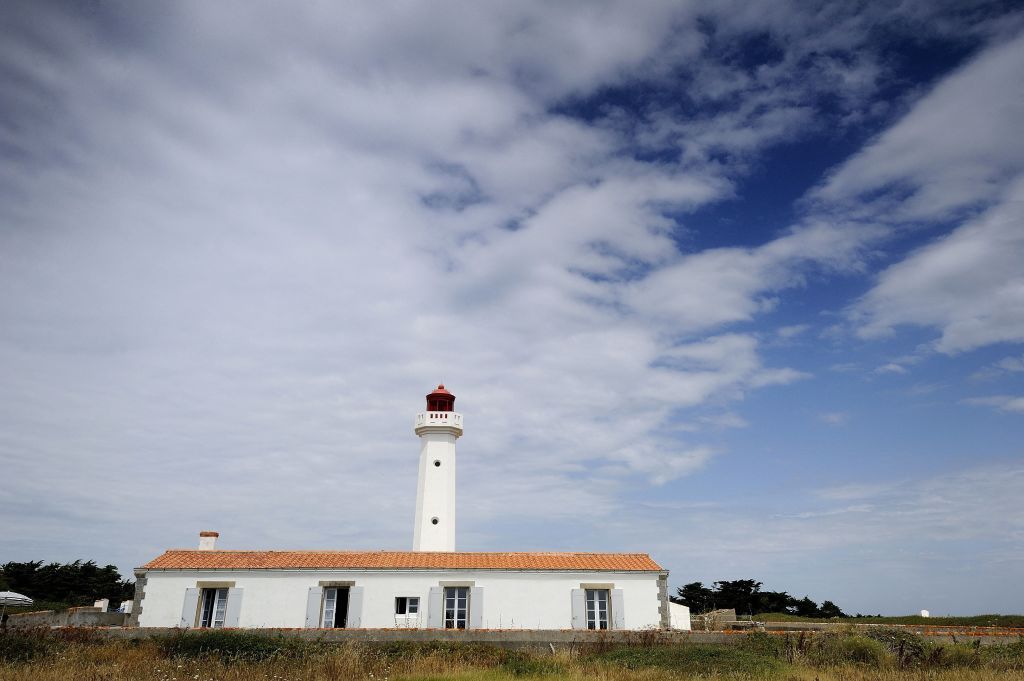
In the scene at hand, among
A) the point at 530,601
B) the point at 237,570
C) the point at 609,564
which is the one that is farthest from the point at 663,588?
the point at 237,570

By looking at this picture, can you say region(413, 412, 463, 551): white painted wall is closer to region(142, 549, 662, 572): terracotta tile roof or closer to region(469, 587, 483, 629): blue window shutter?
region(142, 549, 662, 572): terracotta tile roof

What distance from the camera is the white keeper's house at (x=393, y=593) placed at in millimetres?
20453

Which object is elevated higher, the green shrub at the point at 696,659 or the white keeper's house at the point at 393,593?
the white keeper's house at the point at 393,593

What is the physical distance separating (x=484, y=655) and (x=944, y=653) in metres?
9.34

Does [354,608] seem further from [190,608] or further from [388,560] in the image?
[190,608]

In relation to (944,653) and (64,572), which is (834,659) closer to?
(944,653)

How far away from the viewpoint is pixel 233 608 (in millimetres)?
20422

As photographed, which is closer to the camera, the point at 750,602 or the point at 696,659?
the point at 696,659

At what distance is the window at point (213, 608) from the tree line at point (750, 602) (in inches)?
923

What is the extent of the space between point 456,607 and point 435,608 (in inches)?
25.0

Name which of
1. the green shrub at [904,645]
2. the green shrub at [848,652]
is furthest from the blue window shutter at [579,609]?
the green shrub at [904,645]

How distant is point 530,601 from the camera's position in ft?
68.5

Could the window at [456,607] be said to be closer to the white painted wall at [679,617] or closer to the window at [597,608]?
the window at [597,608]

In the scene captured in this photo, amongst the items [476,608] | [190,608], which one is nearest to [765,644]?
[476,608]
